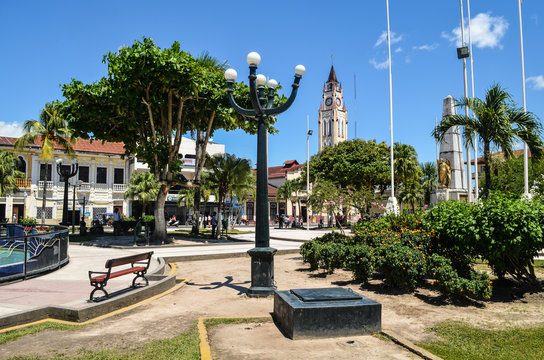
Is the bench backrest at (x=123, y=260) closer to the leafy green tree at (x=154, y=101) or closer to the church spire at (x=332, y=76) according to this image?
the leafy green tree at (x=154, y=101)

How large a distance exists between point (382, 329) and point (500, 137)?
9.37m

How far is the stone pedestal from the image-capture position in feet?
17.2

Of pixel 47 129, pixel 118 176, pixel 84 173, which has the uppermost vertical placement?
pixel 47 129

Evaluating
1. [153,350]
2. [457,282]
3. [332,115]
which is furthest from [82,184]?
[332,115]

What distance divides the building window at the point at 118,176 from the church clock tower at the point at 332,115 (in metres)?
89.4

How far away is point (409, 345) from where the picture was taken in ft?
15.9

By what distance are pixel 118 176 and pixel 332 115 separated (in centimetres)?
9278

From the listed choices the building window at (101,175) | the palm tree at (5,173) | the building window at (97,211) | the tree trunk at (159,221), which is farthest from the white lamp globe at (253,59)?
the building window at (101,175)

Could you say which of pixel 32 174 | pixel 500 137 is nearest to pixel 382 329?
pixel 500 137

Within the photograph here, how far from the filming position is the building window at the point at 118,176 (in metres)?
45.0

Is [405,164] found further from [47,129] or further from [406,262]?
[406,262]

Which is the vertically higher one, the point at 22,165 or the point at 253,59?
the point at 22,165

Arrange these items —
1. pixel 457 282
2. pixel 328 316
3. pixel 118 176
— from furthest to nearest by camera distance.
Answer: pixel 118 176, pixel 457 282, pixel 328 316

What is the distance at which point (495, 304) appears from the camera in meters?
7.29
